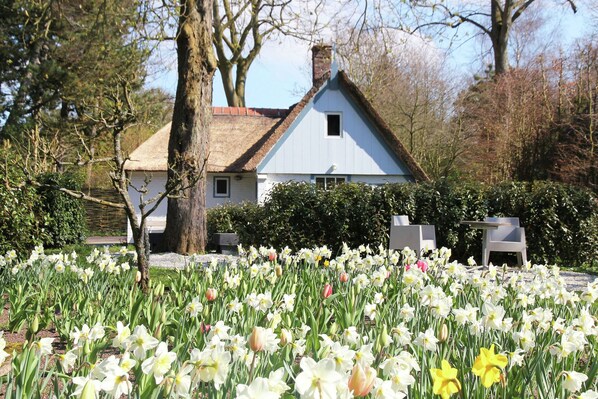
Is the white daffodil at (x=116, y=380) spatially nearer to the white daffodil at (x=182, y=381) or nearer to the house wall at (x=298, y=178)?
the white daffodil at (x=182, y=381)

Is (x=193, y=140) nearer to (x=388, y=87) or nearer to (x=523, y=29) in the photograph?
(x=388, y=87)

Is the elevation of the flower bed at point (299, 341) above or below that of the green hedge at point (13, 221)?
below

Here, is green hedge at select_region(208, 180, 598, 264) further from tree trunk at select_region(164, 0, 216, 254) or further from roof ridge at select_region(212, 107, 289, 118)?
roof ridge at select_region(212, 107, 289, 118)

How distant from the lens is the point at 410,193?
1158 centimetres

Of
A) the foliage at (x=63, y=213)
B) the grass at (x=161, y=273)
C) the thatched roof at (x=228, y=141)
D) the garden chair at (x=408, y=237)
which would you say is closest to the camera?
the grass at (x=161, y=273)

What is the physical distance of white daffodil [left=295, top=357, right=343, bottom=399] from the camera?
61.4 inches

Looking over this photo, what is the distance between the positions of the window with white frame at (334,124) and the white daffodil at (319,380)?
20184 millimetres

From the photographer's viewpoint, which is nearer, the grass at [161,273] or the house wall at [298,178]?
the grass at [161,273]

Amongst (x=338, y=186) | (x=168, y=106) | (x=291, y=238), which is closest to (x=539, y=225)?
(x=338, y=186)

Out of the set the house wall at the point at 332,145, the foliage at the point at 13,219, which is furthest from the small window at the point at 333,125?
the foliage at the point at 13,219

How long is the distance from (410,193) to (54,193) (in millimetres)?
8673

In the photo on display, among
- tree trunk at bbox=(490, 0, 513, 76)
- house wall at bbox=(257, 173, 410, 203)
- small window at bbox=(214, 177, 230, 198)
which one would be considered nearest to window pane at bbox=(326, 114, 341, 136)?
house wall at bbox=(257, 173, 410, 203)

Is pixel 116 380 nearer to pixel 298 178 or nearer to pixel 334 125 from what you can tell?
pixel 298 178

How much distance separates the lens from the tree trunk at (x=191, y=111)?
1134cm
